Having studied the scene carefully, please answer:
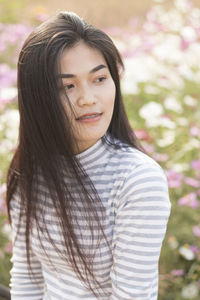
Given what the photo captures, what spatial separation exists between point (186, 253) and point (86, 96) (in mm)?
959

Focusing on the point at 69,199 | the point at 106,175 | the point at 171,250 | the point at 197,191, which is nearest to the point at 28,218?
the point at 69,199

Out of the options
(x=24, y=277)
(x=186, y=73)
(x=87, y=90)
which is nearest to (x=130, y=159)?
(x=87, y=90)

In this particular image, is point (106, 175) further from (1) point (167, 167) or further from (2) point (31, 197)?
(1) point (167, 167)

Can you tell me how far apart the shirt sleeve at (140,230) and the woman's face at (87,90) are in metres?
0.13

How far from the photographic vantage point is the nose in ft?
3.09

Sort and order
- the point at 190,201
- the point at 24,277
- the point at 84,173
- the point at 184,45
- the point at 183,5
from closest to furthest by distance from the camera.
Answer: the point at 84,173 → the point at 24,277 → the point at 190,201 → the point at 184,45 → the point at 183,5

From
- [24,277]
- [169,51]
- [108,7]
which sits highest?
[108,7]

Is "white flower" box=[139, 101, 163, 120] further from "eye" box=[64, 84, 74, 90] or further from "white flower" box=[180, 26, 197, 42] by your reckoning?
"white flower" box=[180, 26, 197, 42]

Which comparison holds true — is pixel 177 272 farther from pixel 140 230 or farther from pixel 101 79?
pixel 101 79

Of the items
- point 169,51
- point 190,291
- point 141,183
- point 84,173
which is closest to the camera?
point 141,183

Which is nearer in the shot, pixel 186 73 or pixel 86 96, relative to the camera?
pixel 86 96

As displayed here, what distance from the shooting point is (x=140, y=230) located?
3.07ft

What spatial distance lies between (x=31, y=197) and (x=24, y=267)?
243 millimetres

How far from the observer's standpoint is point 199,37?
10.6 feet
